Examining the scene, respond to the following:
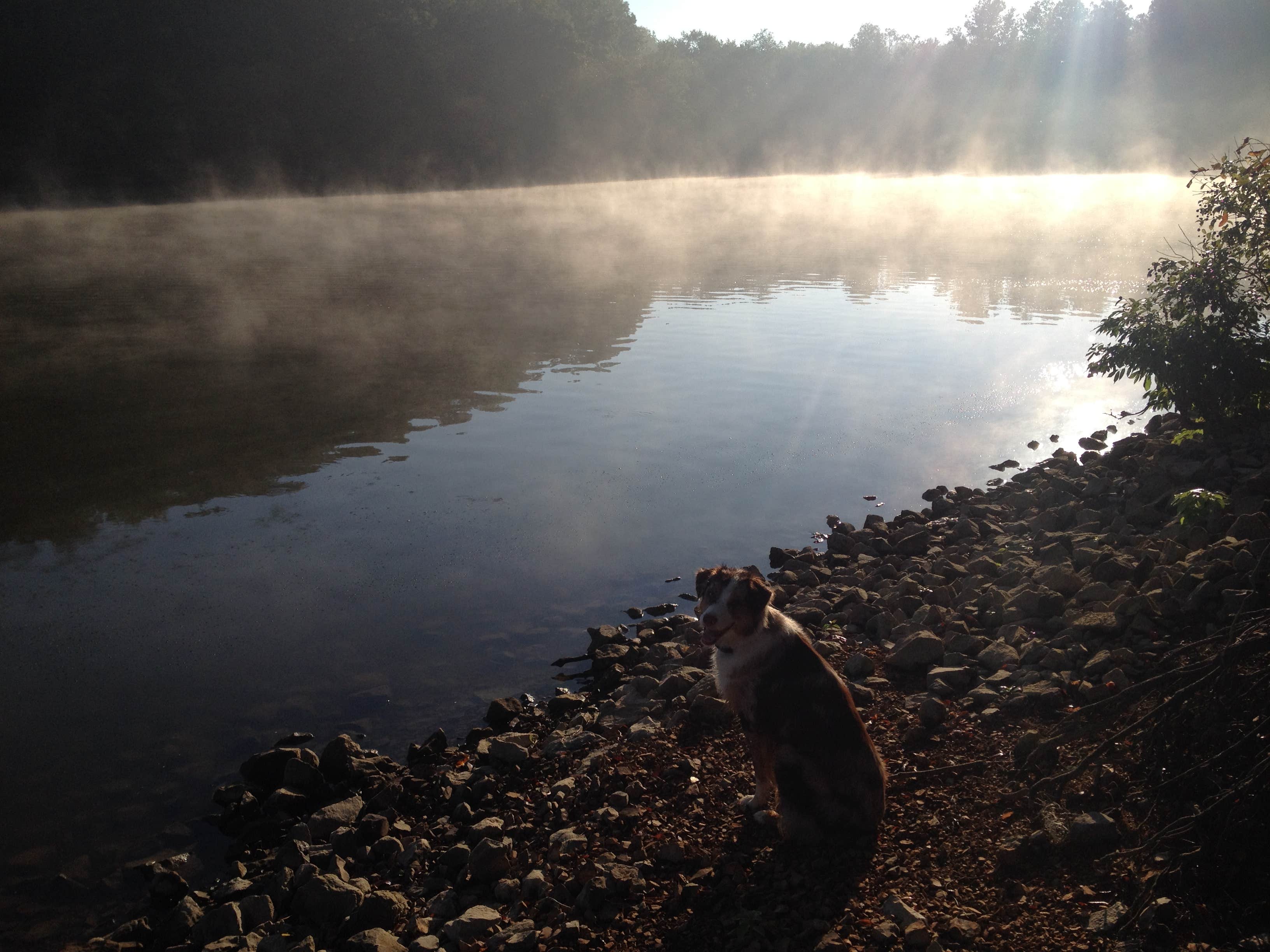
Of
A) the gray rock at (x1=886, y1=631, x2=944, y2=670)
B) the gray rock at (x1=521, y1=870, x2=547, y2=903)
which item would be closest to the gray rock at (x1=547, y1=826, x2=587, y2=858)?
the gray rock at (x1=521, y1=870, x2=547, y2=903)

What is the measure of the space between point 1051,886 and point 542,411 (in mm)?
13485

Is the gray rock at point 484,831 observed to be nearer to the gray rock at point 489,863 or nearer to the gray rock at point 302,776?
the gray rock at point 489,863

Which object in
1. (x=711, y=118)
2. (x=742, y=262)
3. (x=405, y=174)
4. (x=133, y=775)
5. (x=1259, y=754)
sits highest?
(x=711, y=118)

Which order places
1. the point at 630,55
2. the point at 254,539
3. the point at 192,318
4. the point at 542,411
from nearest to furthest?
the point at 254,539, the point at 542,411, the point at 192,318, the point at 630,55

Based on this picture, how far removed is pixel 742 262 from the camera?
137 feet

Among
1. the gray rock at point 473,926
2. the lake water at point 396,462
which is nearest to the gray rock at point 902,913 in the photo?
the gray rock at point 473,926

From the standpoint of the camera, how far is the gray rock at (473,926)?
16.3ft

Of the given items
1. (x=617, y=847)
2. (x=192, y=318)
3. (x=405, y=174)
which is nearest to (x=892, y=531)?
(x=617, y=847)

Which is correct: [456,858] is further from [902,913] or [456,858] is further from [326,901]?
[902,913]

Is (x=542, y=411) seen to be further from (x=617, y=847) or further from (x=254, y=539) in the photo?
(x=617, y=847)

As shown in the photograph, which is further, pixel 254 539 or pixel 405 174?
pixel 405 174

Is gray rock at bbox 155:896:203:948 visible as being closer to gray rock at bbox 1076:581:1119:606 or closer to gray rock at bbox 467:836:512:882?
gray rock at bbox 467:836:512:882

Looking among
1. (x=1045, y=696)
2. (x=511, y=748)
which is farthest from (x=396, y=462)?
(x=1045, y=696)

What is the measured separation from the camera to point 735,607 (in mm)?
5477
